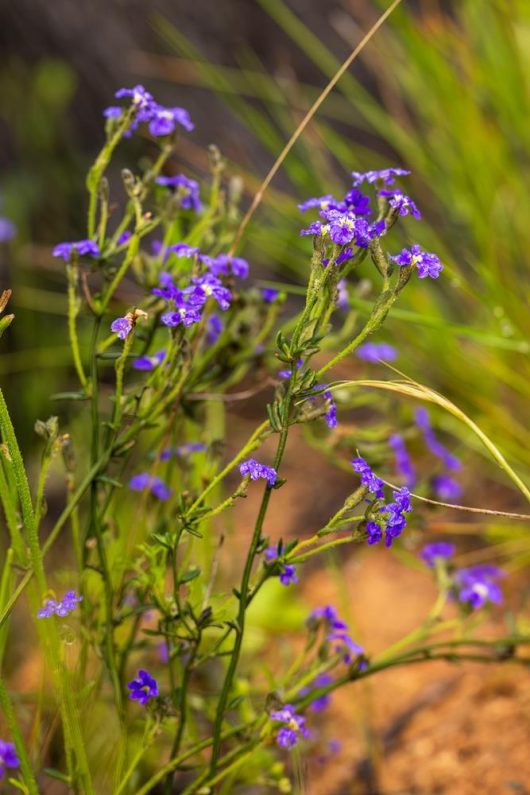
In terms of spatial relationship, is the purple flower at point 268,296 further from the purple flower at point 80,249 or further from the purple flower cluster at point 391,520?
the purple flower cluster at point 391,520

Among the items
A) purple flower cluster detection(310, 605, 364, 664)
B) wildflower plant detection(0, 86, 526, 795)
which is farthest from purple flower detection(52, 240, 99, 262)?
purple flower cluster detection(310, 605, 364, 664)

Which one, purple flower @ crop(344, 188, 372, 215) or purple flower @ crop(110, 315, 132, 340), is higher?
purple flower @ crop(344, 188, 372, 215)

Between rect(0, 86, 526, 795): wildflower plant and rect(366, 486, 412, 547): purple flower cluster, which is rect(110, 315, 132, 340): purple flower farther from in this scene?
rect(366, 486, 412, 547): purple flower cluster

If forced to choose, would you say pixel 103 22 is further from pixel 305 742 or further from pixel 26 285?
pixel 305 742

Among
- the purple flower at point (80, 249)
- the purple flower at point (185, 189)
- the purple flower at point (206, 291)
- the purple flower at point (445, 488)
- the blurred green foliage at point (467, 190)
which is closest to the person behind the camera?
the purple flower at point (206, 291)

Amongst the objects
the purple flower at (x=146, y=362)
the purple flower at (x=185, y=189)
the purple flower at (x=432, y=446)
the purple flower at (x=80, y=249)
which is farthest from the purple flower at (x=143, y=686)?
the purple flower at (x=432, y=446)

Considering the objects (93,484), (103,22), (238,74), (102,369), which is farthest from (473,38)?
(93,484)
